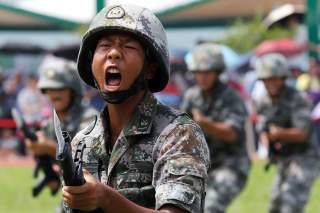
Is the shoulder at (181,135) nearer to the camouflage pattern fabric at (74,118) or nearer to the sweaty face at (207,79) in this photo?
the camouflage pattern fabric at (74,118)

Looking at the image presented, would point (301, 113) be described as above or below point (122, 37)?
below

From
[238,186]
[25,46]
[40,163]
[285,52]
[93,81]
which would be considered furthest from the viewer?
[25,46]

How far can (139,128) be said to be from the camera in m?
4.27

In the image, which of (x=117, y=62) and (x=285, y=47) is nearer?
(x=117, y=62)

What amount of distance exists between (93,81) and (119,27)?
46cm

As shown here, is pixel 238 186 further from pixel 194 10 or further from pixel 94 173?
pixel 194 10

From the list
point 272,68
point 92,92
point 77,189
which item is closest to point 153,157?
point 77,189

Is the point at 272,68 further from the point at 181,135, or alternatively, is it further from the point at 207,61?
the point at 181,135

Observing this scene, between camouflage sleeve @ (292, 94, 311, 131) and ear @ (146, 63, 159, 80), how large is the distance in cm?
631

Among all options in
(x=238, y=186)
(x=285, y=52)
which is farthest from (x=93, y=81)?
(x=285, y=52)

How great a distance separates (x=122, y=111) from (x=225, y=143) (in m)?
6.05

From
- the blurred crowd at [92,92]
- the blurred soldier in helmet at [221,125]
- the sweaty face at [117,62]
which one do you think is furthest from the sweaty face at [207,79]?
the blurred crowd at [92,92]

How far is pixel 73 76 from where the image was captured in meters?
10.2

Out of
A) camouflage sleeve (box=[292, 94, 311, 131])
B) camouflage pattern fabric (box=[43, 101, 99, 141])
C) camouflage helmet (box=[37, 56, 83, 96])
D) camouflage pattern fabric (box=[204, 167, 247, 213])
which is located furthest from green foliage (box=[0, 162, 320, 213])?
camouflage pattern fabric (box=[43, 101, 99, 141])
